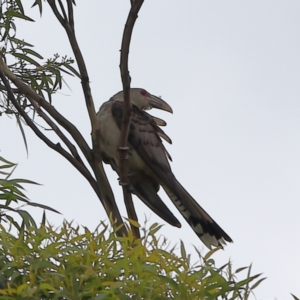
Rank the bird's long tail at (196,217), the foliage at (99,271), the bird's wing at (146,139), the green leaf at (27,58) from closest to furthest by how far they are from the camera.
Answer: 1. the foliage at (99,271)
2. the green leaf at (27,58)
3. the bird's long tail at (196,217)
4. the bird's wing at (146,139)

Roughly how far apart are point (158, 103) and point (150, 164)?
0.63 meters

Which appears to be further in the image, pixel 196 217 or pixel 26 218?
pixel 196 217

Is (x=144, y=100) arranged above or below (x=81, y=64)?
above

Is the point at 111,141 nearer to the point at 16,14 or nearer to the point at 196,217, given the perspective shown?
the point at 196,217

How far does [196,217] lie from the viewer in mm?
3613

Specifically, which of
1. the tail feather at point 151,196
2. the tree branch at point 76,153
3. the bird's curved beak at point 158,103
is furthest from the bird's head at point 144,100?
the tree branch at point 76,153

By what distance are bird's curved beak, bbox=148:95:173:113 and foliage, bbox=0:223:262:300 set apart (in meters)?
2.79

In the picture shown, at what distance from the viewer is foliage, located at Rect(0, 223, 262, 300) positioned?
1.47 meters

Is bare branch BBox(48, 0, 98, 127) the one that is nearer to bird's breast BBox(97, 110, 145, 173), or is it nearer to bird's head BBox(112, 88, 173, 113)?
bird's breast BBox(97, 110, 145, 173)

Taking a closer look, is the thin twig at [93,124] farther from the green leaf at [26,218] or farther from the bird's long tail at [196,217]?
the bird's long tail at [196,217]

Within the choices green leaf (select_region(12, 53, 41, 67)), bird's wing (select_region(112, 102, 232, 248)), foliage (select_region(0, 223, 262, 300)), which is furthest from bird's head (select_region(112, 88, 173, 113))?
foliage (select_region(0, 223, 262, 300))

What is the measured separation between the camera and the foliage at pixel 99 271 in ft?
4.84

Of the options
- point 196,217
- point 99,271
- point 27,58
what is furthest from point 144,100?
point 99,271

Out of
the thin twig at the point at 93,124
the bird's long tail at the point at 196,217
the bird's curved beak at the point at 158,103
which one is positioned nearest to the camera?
the thin twig at the point at 93,124
